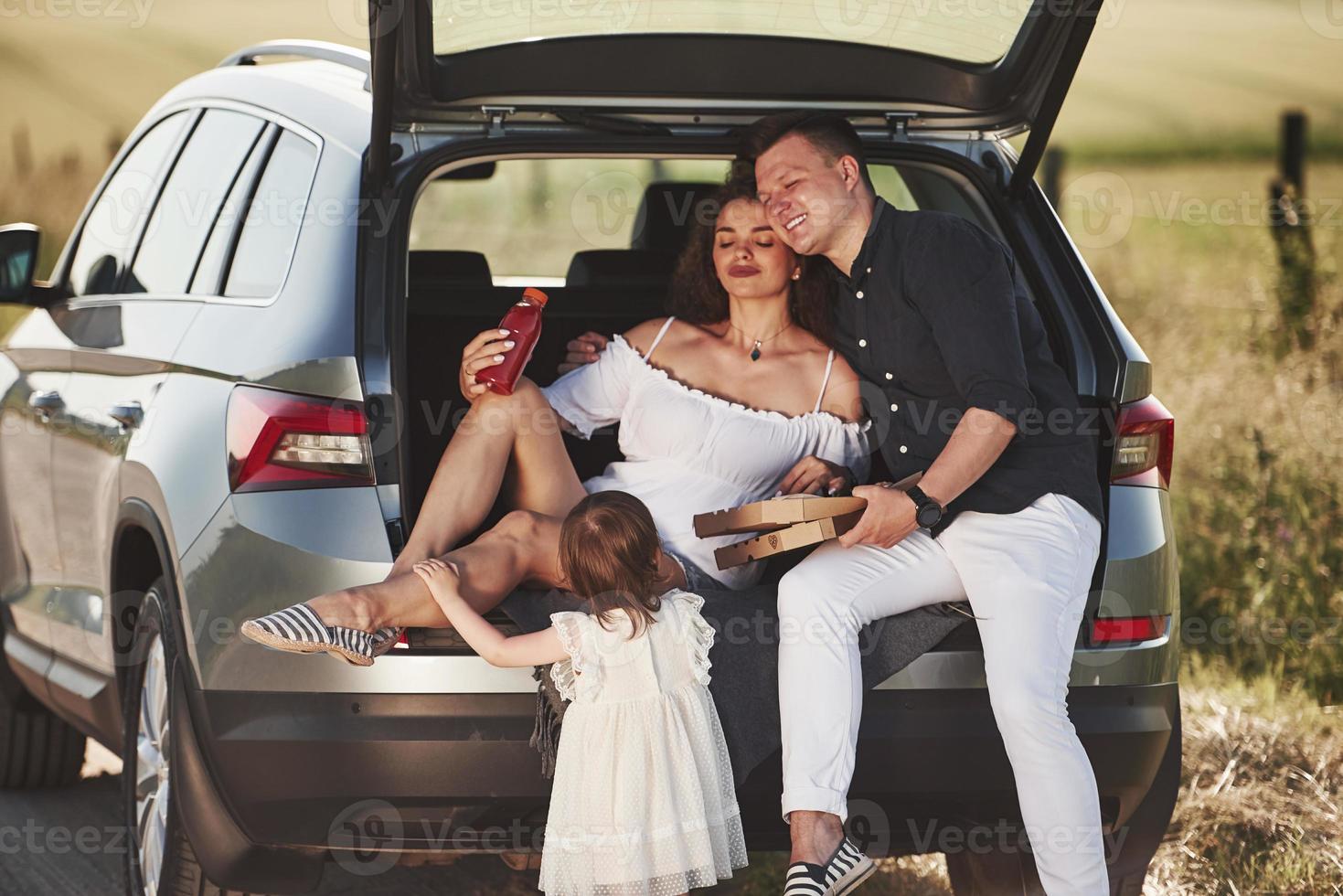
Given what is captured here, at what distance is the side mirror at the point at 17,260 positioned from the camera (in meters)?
4.57

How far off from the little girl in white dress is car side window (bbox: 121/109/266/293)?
136cm

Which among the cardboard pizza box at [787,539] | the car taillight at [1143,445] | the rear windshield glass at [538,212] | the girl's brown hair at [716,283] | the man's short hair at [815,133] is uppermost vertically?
the rear windshield glass at [538,212]

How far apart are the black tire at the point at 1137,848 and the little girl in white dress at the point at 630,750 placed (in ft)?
2.16

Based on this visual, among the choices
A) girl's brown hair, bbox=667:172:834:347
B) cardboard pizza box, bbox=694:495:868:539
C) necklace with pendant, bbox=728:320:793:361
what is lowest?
cardboard pizza box, bbox=694:495:868:539

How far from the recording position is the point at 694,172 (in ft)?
53.7

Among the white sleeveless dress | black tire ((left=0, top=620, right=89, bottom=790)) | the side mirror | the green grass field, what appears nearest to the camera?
the white sleeveless dress

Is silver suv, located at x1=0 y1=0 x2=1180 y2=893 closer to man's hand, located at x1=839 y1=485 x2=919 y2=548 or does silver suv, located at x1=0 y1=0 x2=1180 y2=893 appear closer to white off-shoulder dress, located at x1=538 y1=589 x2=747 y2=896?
white off-shoulder dress, located at x1=538 y1=589 x2=747 y2=896

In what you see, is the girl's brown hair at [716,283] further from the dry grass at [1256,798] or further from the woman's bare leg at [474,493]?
the dry grass at [1256,798]

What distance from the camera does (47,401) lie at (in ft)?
14.7

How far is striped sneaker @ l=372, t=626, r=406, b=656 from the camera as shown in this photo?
3.17 m

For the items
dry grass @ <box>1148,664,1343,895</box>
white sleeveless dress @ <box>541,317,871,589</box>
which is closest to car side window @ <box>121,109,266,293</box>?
white sleeveless dress @ <box>541,317,871,589</box>

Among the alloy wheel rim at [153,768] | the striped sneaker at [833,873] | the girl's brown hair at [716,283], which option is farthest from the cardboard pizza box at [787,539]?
the alloy wheel rim at [153,768]

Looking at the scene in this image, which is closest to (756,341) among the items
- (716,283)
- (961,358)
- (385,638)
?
(716,283)

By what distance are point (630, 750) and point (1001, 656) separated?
71 cm
